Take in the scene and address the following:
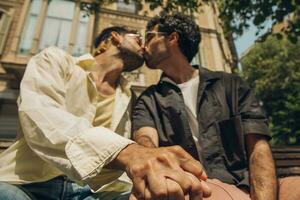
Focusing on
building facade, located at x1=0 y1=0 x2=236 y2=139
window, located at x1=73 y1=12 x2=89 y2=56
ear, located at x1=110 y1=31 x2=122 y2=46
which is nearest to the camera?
ear, located at x1=110 y1=31 x2=122 y2=46

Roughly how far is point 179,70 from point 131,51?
69cm

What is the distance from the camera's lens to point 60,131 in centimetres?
127

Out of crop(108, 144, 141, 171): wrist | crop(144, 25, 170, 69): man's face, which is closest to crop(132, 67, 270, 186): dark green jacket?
crop(144, 25, 170, 69): man's face

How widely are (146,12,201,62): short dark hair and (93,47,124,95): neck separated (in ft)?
1.75

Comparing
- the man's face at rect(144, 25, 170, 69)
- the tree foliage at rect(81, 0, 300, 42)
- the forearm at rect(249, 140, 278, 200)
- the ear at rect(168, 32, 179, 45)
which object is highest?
the tree foliage at rect(81, 0, 300, 42)

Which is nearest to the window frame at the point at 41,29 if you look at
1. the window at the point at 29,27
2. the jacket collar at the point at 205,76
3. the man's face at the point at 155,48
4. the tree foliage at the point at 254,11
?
the window at the point at 29,27

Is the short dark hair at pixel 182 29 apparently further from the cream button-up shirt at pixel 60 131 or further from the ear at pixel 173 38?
the cream button-up shirt at pixel 60 131

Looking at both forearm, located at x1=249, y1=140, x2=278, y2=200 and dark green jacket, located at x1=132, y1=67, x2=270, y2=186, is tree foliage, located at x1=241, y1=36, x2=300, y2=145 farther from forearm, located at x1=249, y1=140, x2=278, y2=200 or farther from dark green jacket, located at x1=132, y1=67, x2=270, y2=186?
forearm, located at x1=249, y1=140, x2=278, y2=200

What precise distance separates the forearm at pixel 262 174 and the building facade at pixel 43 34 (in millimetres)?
10456

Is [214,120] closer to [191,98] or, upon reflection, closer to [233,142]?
[233,142]

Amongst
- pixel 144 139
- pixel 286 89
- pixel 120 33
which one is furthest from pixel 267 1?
pixel 286 89

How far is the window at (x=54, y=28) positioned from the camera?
1211cm

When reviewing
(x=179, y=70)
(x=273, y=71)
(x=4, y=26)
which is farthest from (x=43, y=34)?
(x=273, y=71)

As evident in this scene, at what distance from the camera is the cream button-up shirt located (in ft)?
3.65
